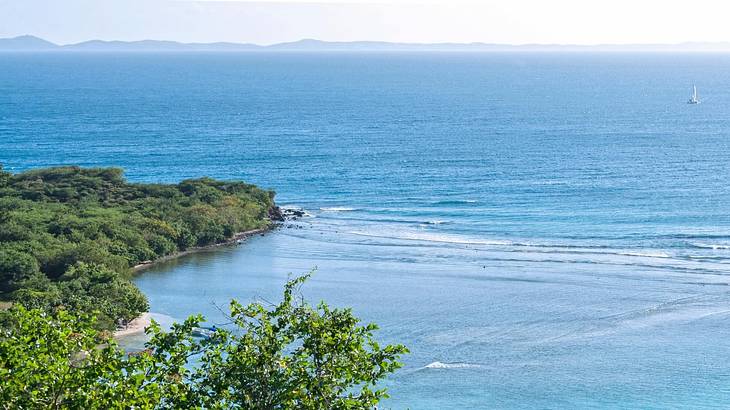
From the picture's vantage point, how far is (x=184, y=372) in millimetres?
20219

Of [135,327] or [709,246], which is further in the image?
[709,246]

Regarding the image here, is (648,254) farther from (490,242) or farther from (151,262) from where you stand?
(151,262)

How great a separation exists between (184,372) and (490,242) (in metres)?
58.0

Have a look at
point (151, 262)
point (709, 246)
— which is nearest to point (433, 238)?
point (709, 246)

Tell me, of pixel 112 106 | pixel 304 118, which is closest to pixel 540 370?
pixel 304 118

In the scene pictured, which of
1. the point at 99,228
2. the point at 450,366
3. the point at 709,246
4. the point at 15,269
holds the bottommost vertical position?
the point at 450,366

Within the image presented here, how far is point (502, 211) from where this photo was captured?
288ft

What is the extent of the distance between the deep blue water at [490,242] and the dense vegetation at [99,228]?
3058 millimetres

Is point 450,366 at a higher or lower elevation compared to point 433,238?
lower

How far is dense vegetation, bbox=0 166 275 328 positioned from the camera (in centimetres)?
5466

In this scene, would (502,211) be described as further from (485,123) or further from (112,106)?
(112,106)

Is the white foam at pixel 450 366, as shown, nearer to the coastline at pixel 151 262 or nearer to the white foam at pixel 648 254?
the coastline at pixel 151 262

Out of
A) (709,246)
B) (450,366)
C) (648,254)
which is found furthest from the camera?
(709,246)

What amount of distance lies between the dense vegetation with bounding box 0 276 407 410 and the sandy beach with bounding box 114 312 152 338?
31.9 metres
